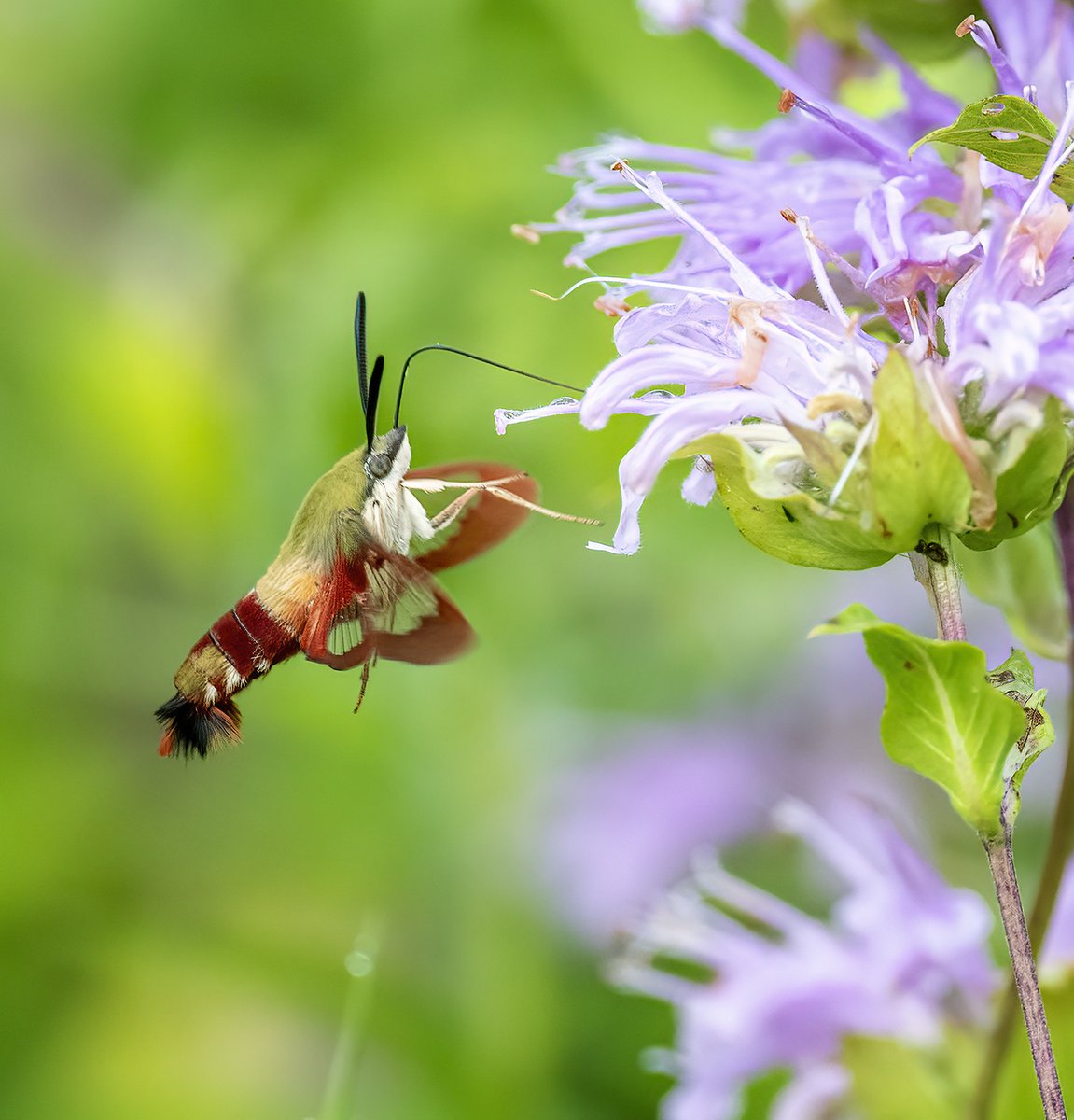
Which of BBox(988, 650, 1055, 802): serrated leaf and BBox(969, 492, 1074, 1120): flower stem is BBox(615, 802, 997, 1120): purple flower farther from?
BBox(988, 650, 1055, 802): serrated leaf

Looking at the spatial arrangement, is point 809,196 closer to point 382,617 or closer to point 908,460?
point 908,460

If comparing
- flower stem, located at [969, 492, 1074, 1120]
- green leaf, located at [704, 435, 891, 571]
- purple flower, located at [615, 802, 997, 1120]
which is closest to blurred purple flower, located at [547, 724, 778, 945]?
purple flower, located at [615, 802, 997, 1120]

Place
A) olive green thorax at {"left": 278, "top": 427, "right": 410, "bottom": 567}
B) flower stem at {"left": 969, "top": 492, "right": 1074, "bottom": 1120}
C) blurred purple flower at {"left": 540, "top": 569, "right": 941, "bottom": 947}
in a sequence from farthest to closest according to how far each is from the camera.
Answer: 1. blurred purple flower at {"left": 540, "top": 569, "right": 941, "bottom": 947}
2. olive green thorax at {"left": 278, "top": 427, "right": 410, "bottom": 567}
3. flower stem at {"left": 969, "top": 492, "right": 1074, "bottom": 1120}

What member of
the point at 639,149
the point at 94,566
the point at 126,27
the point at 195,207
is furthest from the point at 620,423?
the point at 126,27

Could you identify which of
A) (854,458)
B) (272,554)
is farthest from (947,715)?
(272,554)

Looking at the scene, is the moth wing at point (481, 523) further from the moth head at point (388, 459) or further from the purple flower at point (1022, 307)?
the purple flower at point (1022, 307)
